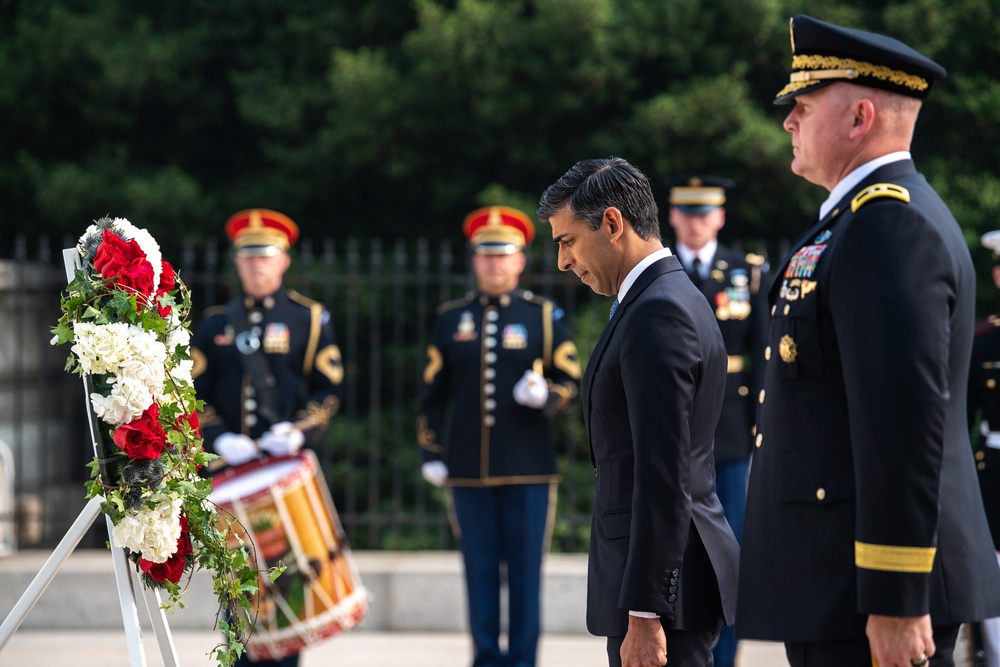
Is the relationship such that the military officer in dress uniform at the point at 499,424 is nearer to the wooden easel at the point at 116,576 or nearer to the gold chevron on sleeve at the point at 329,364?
the gold chevron on sleeve at the point at 329,364

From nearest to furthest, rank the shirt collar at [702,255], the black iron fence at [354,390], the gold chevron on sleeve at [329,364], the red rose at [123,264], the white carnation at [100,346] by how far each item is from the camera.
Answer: the white carnation at [100,346]
the red rose at [123,264]
the shirt collar at [702,255]
the gold chevron on sleeve at [329,364]
the black iron fence at [354,390]

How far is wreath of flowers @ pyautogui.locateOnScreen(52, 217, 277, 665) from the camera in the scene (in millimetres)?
3014

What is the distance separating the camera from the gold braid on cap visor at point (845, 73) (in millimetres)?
2592

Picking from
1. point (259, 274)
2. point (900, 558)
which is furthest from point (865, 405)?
point (259, 274)

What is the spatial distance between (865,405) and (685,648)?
866 mm

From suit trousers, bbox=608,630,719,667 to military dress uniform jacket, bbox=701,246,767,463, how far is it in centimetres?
276

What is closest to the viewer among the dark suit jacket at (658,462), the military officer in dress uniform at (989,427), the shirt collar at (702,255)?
the dark suit jacket at (658,462)

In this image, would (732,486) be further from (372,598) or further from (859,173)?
(859,173)

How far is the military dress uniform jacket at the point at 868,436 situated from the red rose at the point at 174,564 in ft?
4.74

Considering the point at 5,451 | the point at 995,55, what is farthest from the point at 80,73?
the point at 995,55

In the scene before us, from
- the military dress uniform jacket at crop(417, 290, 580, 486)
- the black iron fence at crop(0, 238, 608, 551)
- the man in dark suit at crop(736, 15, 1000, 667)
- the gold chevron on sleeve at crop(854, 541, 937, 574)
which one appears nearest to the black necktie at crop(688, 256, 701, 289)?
the military dress uniform jacket at crop(417, 290, 580, 486)

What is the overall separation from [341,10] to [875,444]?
34.2ft

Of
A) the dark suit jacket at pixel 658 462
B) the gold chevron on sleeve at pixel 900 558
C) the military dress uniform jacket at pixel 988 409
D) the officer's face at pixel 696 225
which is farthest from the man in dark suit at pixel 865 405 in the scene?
the officer's face at pixel 696 225

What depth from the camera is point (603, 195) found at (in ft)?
9.89
